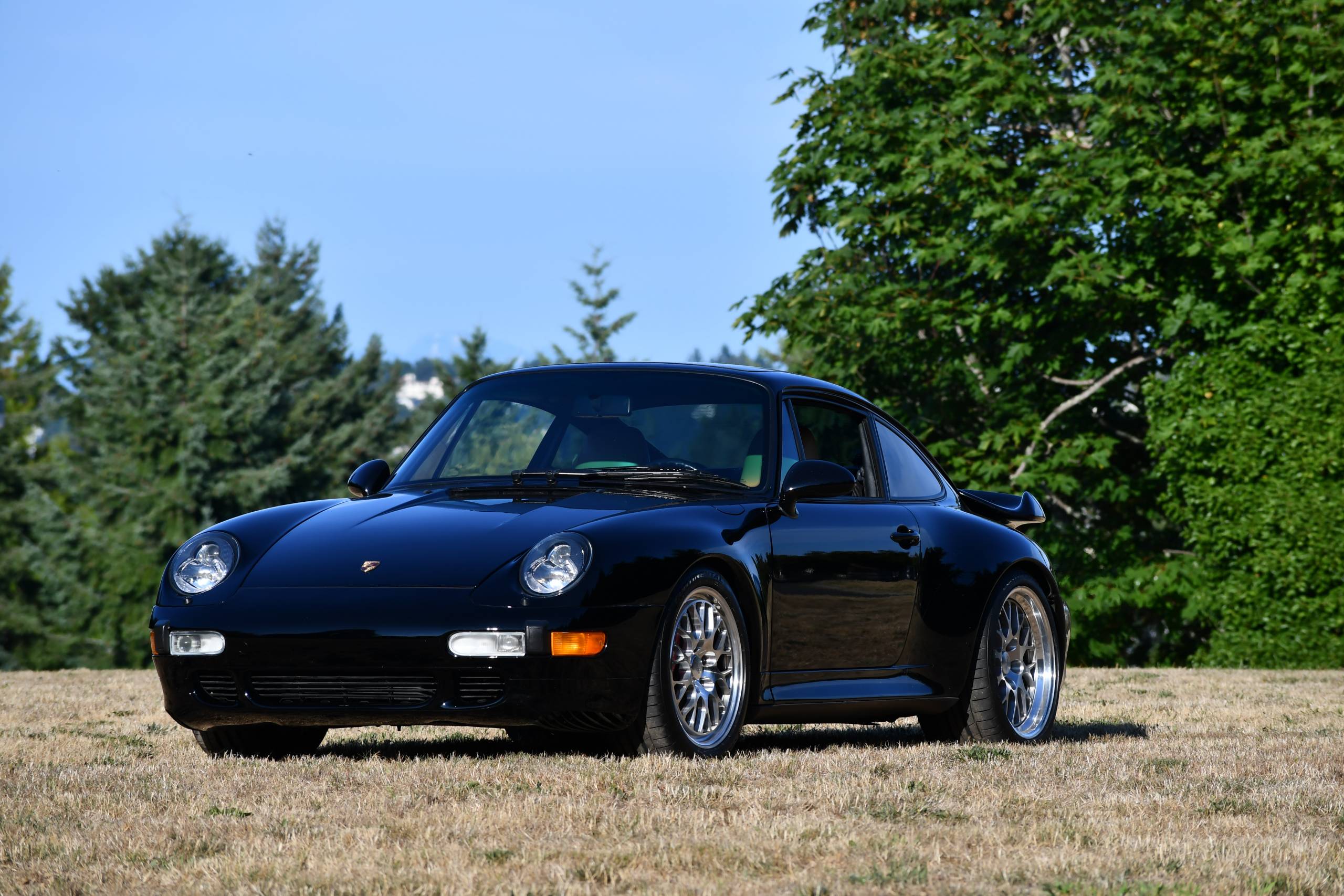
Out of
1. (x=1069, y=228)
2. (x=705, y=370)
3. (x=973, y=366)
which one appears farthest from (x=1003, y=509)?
(x=973, y=366)

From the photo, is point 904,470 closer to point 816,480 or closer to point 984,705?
point 984,705

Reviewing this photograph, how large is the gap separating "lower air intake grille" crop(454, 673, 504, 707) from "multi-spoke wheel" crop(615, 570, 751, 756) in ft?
1.81

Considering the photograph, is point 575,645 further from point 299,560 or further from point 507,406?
point 507,406

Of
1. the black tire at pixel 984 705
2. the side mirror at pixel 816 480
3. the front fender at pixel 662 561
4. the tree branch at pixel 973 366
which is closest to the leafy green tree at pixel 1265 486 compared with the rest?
the tree branch at pixel 973 366

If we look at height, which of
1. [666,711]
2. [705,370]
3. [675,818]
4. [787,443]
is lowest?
[675,818]

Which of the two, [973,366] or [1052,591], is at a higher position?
[973,366]

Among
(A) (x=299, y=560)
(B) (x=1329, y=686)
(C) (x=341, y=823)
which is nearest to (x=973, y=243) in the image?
(B) (x=1329, y=686)

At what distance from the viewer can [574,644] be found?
21.9ft

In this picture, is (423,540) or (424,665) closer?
(424,665)

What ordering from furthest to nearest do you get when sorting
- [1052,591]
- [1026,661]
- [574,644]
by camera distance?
[1052,591], [1026,661], [574,644]

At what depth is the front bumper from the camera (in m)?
6.67

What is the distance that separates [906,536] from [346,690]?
9.10ft

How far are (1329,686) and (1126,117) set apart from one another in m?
10.2

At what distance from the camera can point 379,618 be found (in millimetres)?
6746
